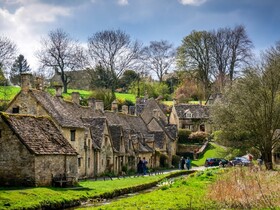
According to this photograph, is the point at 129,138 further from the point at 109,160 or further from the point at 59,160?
the point at 59,160

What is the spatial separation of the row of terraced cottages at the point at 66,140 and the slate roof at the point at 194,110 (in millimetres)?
16774

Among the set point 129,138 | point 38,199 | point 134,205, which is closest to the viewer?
point 134,205

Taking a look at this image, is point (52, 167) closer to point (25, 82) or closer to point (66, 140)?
point (66, 140)

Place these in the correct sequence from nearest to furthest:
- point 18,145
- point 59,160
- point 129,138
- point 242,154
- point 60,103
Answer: point 18,145
point 59,160
point 60,103
point 129,138
point 242,154

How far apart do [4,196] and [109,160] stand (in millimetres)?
32728

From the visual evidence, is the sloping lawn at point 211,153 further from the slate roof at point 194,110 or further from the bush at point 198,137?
the slate roof at point 194,110

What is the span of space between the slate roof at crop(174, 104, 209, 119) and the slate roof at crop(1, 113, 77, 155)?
70.9 metres

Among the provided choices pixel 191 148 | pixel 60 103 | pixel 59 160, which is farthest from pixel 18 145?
pixel 191 148

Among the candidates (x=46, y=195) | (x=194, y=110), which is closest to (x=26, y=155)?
(x=46, y=195)

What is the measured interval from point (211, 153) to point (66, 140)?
53.6 m

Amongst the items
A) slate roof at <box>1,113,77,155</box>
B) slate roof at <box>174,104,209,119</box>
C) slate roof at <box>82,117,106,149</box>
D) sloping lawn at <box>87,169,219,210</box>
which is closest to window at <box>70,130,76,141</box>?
slate roof at <box>82,117,106,149</box>

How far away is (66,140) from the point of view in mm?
39688

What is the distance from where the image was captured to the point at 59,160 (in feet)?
122

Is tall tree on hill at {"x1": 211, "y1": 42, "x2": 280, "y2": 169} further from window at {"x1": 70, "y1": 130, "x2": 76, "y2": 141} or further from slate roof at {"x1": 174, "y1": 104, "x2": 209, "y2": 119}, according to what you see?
slate roof at {"x1": 174, "y1": 104, "x2": 209, "y2": 119}
